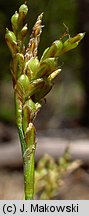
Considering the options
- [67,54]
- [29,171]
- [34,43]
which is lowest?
[67,54]

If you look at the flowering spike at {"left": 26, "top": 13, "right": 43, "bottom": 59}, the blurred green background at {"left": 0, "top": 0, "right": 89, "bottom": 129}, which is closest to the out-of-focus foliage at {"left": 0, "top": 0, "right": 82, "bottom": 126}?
the blurred green background at {"left": 0, "top": 0, "right": 89, "bottom": 129}

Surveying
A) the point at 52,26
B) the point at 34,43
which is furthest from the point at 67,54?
the point at 34,43

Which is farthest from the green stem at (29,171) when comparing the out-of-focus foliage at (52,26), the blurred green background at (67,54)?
the blurred green background at (67,54)

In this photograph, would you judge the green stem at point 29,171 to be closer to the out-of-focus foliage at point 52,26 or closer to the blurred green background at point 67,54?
the out-of-focus foliage at point 52,26

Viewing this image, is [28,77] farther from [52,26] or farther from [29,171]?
[52,26]

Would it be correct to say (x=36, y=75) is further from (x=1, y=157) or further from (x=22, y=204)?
Result: (x=1, y=157)

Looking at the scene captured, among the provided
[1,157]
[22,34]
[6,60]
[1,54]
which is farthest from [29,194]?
[6,60]

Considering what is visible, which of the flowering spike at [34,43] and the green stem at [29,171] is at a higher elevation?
the flowering spike at [34,43]

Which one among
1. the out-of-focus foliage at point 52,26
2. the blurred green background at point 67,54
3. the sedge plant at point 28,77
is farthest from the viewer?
the blurred green background at point 67,54

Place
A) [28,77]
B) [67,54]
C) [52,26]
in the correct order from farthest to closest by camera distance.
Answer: [67,54], [52,26], [28,77]
